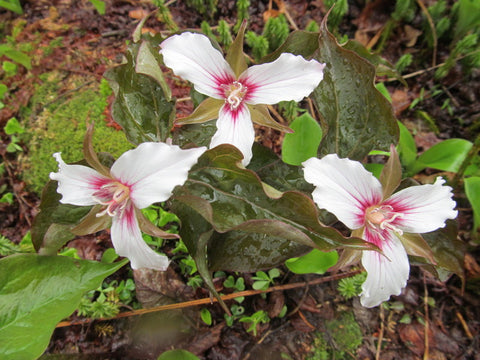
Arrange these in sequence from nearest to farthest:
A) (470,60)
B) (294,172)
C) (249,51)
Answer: (294,172), (470,60), (249,51)

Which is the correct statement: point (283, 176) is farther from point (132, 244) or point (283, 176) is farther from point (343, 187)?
point (132, 244)

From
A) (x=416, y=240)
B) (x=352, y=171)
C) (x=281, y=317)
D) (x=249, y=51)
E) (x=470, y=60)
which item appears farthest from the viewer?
(x=249, y=51)

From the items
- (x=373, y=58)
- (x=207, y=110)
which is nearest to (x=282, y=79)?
(x=207, y=110)

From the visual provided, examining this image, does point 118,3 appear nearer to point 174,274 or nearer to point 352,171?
point 174,274

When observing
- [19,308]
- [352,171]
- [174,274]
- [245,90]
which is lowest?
[174,274]

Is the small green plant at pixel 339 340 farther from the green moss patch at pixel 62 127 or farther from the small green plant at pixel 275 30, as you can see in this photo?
the small green plant at pixel 275 30

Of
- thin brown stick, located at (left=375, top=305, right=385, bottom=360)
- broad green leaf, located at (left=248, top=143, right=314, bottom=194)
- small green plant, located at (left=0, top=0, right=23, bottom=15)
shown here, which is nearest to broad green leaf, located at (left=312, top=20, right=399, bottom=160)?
broad green leaf, located at (left=248, top=143, right=314, bottom=194)

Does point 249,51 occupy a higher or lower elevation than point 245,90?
lower

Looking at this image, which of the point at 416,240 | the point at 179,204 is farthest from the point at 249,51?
the point at 416,240
